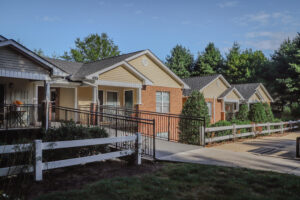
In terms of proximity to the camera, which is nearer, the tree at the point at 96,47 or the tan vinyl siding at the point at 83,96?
the tan vinyl siding at the point at 83,96

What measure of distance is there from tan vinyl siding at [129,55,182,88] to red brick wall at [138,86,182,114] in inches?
16.1

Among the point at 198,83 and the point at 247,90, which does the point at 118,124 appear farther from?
the point at 247,90

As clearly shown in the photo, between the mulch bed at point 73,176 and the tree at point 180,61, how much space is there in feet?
133

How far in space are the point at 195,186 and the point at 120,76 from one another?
10.6 meters

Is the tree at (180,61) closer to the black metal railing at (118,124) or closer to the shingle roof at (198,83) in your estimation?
the shingle roof at (198,83)

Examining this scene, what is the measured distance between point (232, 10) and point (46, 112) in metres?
13.4

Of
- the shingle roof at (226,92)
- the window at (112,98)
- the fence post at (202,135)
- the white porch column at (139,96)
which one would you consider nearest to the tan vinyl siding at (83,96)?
the window at (112,98)

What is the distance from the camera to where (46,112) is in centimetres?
1029

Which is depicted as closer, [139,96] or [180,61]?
[139,96]

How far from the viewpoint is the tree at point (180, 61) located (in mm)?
46562

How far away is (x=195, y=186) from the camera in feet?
16.6

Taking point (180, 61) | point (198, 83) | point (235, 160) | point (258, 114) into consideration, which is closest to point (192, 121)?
point (235, 160)

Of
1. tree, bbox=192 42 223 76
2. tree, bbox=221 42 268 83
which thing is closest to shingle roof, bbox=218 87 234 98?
tree, bbox=221 42 268 83

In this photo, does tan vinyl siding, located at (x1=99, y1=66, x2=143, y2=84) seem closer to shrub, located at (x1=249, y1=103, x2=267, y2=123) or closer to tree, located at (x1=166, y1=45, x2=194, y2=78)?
shrub, located at (x1=249, y1=103, x2=267, y2=123)
